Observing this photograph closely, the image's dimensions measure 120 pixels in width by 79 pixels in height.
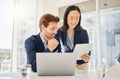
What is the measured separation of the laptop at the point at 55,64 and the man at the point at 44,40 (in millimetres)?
768

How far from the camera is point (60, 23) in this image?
12.9ft

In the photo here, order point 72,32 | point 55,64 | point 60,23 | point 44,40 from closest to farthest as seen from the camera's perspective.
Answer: point 55,64 → point 44,40 → point 72,32 → point 60,23

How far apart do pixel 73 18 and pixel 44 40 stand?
0.62 metres

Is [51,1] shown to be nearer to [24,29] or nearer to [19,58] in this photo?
[24,29]

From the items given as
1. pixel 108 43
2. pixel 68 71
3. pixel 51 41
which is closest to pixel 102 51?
pixel 108 43

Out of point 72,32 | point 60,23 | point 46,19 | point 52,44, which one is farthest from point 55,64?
point 60,23

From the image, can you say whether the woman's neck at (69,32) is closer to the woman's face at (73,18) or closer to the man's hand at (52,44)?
the woman's face at (73,18)

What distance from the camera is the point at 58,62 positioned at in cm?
144

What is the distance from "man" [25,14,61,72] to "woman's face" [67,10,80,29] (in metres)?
0.31

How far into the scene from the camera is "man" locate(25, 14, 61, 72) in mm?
2264

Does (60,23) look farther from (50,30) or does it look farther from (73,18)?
(50,30)

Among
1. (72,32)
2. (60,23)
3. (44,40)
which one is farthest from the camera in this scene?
(60,23)

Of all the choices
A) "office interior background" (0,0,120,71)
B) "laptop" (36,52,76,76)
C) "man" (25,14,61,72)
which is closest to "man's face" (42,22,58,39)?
"man" (25,14,61,72)

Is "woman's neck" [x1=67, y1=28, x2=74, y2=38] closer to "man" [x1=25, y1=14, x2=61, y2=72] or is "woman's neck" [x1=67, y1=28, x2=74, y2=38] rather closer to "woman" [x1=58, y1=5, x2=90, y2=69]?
"woman" [x1=58, y1=5, x2=90, y2=69]
